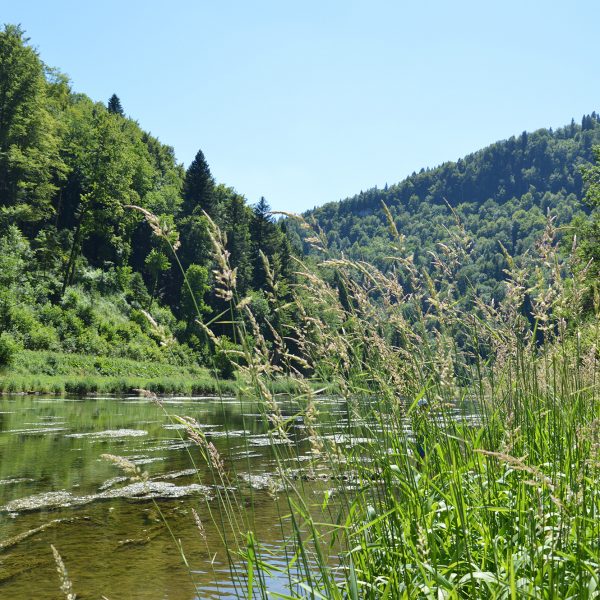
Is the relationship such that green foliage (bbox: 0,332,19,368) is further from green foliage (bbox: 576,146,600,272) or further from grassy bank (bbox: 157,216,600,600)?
grassy bank (bbox: 157,216,600,600)

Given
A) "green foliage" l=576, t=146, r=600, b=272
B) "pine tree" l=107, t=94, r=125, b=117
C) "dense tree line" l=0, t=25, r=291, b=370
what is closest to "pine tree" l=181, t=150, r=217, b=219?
"dense tree line" l=0, t=25, r=291, b=370

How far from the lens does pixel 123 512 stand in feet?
26.5

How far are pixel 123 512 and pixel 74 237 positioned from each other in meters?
43.6

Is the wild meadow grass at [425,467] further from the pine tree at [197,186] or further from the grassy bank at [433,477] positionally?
the pine tree at [197,186]

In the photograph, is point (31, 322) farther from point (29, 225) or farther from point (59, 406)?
point (29, 225)

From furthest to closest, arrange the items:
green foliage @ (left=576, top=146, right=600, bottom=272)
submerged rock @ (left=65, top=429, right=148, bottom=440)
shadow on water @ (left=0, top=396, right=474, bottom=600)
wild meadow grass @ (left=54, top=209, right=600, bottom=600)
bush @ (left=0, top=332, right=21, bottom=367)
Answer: bush @ (left=0, top=332, right=21, bottom=367) < green foliage @ (left=576, top=146, right=600, bottom=272) < submerged rock @ (left=65, top=429, right=148, bottom=440) < shadow on water @ (left=0, top=396, right=474, bottom=600) < wild meadow grass @ (left=54, top=209, right=600, bottom=600)

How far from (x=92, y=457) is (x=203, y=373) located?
35.3 m

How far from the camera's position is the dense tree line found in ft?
127

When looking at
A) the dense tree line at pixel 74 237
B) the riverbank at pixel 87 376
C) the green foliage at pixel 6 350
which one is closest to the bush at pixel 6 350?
the green foliage at pixel 6 350

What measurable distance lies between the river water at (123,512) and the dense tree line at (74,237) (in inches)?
714

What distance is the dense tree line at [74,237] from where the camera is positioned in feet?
127

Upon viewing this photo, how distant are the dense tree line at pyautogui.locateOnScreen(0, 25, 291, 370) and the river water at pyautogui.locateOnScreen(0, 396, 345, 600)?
18143 mm

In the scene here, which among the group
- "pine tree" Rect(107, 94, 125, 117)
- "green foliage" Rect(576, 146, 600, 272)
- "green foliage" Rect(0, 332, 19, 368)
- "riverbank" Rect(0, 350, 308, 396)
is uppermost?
"pine tree" Rect(107, 94, 125, 117)

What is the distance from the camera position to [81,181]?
5469 centimetres
